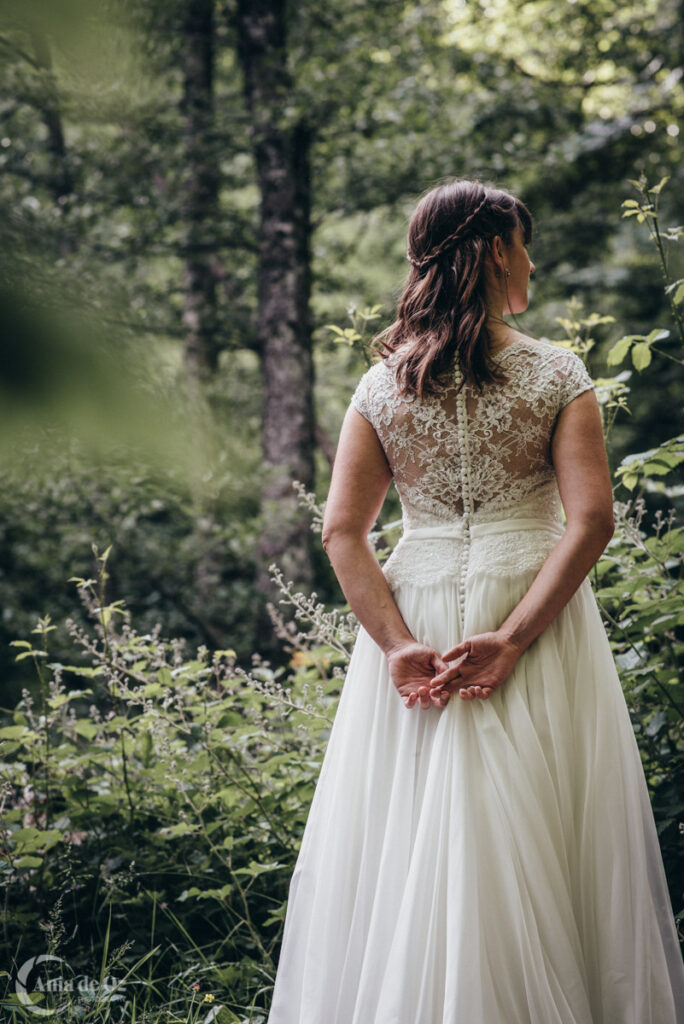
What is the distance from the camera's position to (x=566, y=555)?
1.65 meters

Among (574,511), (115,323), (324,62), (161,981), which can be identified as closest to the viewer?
(115,323)

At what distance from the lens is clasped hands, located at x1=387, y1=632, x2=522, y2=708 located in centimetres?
167

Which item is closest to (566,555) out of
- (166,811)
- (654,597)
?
(654,597)

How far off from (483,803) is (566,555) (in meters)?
0.49

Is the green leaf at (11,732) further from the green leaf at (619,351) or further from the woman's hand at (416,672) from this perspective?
the green leaf at (619,351)

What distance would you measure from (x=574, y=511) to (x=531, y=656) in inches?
12.2

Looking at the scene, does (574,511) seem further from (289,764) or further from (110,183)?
(110,183)

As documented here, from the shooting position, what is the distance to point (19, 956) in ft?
7.72

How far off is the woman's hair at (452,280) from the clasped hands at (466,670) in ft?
1.72

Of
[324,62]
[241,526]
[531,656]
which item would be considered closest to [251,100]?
[324,62]

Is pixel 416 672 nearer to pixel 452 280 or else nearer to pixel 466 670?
pixel 466 670

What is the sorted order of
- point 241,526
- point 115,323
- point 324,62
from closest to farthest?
1. point 115,323
2. point 241,526
3. point 324,62

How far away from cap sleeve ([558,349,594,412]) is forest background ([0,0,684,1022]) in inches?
22.3

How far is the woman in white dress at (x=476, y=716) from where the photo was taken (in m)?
1.54
